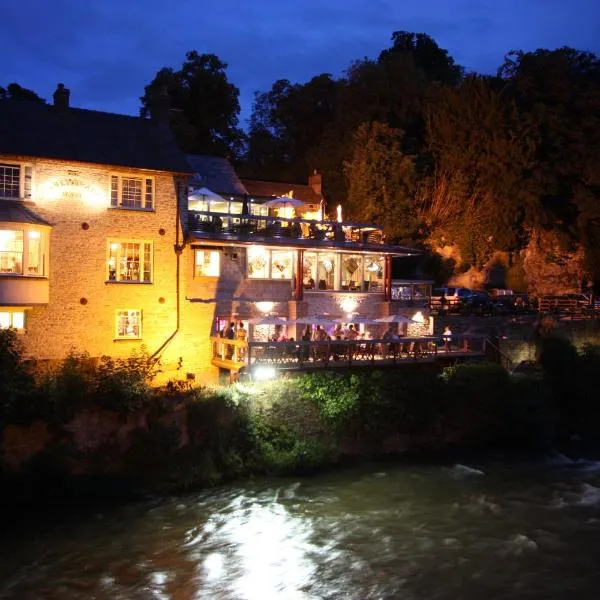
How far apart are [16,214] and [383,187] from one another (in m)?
27.3

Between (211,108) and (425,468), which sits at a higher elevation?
(211,108)

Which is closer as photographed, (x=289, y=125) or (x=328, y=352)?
(x=328, y=352)

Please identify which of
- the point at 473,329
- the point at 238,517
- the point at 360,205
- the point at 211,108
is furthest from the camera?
the point at 211,108

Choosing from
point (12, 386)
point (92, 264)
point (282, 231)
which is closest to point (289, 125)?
point (282, 231)

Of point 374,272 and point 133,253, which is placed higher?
point 133,253

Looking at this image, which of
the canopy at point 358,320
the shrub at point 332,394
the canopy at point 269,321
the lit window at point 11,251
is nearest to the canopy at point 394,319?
the canopy at point 358,320

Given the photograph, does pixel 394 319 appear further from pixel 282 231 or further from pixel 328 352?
pixel 282 231

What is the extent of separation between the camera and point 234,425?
24.8 m

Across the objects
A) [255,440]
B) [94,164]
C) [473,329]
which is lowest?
[255,440]

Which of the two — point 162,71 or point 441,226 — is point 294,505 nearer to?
point 441,226

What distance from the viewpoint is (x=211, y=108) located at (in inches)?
2363

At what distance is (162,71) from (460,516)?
49.1 meters

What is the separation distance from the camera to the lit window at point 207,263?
3038cm

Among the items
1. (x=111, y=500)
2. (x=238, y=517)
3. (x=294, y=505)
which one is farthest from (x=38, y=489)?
(x=294, y=505)
